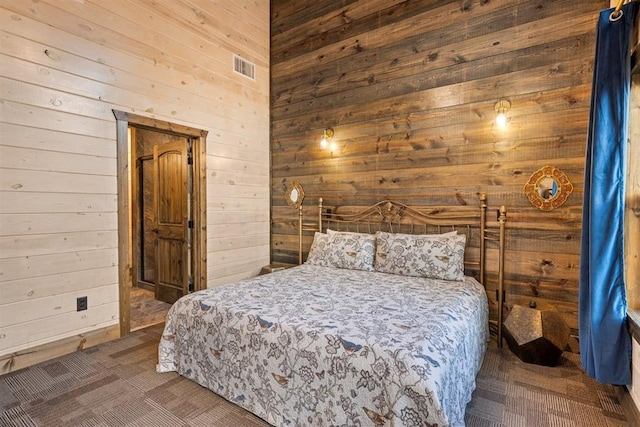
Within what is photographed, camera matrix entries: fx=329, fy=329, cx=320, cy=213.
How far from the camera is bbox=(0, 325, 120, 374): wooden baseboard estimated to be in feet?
7.87

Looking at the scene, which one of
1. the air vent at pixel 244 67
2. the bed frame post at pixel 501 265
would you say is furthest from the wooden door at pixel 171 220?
the bed frame post at pixel 501 265

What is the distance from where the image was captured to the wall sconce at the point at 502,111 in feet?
9.36

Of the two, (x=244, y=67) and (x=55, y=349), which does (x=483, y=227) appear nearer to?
(x=244, y=67)

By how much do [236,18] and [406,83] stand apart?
2254 mm

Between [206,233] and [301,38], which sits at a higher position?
[301,38]

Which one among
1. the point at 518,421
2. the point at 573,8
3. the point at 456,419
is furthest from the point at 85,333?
the point at 573,8

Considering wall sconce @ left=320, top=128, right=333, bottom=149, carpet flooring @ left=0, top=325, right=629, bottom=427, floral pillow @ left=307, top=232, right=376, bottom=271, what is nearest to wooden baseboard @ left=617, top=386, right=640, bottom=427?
carpet flooring @ left=0, top=325, right=629, bottom=427

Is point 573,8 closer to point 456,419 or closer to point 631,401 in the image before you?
point 631,401

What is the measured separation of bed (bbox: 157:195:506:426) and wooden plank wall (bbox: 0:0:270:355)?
1.06 meters

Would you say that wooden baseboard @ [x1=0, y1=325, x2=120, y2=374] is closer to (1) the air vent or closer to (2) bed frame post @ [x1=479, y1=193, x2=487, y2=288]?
(1) the air vent

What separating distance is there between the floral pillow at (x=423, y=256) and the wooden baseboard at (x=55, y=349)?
254 centimetres

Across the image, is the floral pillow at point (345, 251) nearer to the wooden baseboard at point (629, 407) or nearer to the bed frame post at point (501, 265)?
the bed frame post at point (501, 265)

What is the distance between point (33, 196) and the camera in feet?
8.17

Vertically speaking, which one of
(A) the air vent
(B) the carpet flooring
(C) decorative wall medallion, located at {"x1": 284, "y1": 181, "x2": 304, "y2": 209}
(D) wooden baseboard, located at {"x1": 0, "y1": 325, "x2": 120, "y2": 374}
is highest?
(A) the air vent
